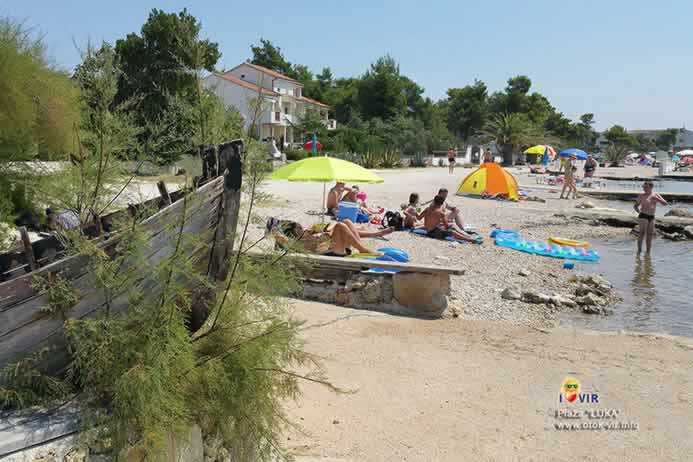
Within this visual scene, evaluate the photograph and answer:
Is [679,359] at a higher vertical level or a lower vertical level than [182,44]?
lower

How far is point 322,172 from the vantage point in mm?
9430

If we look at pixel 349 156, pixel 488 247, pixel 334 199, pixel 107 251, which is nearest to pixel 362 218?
pixel 334 199

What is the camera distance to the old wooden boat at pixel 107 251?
244 cm

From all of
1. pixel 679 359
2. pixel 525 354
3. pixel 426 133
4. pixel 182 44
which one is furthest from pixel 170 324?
pixel 426 133

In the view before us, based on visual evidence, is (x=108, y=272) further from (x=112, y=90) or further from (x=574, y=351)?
(x=574, y=351)

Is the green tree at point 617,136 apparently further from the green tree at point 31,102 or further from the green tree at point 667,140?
the green tree at point 31,102

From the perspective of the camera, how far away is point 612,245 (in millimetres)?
13852

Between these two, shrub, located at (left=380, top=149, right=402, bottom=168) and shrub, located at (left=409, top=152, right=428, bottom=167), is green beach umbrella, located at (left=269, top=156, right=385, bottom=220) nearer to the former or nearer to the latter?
shrub, located at (left=380, top=149, right=402, bottom=168)

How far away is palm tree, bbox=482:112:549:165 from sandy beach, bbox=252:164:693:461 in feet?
138

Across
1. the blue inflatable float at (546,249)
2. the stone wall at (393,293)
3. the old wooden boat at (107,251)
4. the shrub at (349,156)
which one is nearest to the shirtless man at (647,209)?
the blue inflatable float at (546,249)

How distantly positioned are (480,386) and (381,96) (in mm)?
47445

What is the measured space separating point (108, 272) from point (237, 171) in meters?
0.96

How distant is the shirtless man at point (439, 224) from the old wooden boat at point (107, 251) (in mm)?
8229

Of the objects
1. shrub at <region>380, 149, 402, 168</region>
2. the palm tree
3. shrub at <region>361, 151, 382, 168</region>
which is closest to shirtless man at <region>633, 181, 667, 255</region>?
shrub at <region>361, 151, 382, 168</region>
